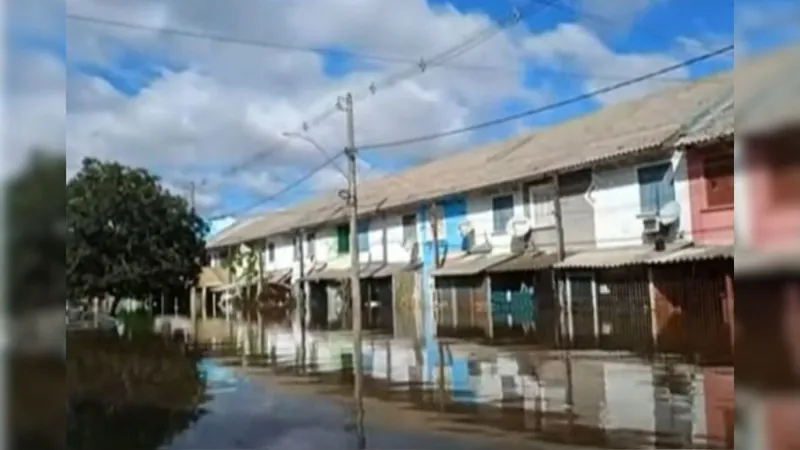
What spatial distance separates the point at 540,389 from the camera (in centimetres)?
302

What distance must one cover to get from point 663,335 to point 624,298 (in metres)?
0.50

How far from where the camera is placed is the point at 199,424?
2.22 meters

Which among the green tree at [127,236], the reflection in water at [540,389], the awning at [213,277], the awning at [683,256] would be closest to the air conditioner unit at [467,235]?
the reflection in water at [540,389]

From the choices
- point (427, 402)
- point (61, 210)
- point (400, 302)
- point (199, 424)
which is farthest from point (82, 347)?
point (400, 302)

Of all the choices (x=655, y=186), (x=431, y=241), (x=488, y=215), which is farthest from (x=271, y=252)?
(x=488, y=215)

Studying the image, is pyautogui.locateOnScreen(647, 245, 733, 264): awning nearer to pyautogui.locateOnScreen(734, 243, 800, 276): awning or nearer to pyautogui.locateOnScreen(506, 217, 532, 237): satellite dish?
pyautogui.locateOnScreen(506, 217, 532, 237): satellite dish

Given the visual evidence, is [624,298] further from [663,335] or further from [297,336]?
[297,336]

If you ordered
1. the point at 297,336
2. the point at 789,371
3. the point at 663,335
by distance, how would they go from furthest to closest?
the point at 663,335 < the point at 297,336 < the point at 789,371

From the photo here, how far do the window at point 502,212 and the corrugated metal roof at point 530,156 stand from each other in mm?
215

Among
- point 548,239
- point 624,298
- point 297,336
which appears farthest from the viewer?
point 548,239

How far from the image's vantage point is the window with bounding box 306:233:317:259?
205 centimetres

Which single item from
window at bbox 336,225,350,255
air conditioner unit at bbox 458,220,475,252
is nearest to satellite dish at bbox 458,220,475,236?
air conditioner unit at bbox 458,220,475,252

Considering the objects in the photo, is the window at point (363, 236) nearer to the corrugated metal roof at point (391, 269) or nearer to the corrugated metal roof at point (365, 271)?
the corrugated metal roof at point (365, 271)

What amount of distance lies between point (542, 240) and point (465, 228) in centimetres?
62
